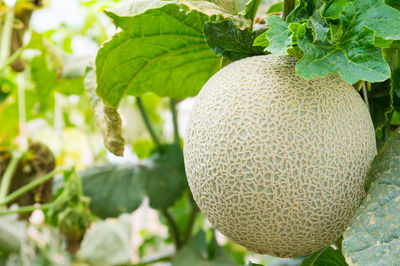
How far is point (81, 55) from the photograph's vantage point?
5.13 ft

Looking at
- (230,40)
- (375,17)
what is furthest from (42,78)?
(375,17)

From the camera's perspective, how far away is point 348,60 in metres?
0.56

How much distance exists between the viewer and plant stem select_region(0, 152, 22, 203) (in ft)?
4.66

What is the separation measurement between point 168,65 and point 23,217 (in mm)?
937

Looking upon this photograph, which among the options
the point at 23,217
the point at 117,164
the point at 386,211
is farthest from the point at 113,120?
the point at 23,217

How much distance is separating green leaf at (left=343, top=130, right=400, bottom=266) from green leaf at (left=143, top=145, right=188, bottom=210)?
0.90 metres

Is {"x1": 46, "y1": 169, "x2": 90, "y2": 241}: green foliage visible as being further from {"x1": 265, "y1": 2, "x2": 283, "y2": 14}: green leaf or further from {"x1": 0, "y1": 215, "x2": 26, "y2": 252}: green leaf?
{"x1": 265, "y1": 2, "x2": 283, "y2": 14}: green leaf

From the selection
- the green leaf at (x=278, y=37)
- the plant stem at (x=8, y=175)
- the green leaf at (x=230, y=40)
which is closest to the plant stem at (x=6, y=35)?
the plant stem at (x=8, y=175)

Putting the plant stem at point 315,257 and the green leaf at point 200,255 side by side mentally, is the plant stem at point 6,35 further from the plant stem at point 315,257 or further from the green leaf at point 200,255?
the plant stem at point 315,257

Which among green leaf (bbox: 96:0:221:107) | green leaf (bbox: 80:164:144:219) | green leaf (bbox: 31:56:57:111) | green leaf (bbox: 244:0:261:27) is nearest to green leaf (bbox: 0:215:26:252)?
green leaf (bbox: 80:164:144:219)

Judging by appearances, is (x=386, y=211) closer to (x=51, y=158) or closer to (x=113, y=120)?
(x=113, y=120)

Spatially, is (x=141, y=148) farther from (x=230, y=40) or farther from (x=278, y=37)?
(x=278, y=37)

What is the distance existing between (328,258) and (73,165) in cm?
72

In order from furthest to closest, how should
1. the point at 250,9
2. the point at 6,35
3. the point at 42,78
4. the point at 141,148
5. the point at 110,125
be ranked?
the point at 141,148 < the point at 42,78 < the point at 6,35 < the point at 110,125 < the point at 250,9
